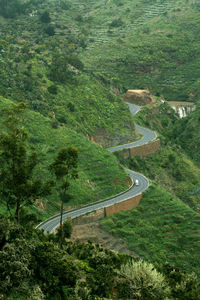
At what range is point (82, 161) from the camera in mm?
46125

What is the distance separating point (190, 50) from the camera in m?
109

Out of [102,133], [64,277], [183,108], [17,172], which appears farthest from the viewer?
[183,108]

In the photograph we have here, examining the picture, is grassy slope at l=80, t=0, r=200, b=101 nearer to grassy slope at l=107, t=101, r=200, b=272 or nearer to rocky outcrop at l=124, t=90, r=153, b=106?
rocky outcrop at l=124, t=90, r=153, b=106

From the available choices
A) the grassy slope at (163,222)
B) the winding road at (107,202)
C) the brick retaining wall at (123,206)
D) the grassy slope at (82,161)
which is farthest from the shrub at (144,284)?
the brick retaining wall at (123,206)

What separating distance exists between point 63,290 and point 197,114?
221ft

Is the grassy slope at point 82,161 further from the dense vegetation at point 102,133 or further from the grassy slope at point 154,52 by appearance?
the grassy slope at point 154,52

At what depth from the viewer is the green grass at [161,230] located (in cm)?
3672

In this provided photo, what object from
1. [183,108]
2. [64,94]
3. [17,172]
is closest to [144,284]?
[17,172]

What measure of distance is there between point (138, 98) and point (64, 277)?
231ft

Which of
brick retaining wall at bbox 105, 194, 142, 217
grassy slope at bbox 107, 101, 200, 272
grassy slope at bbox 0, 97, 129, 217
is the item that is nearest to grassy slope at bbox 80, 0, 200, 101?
grassy slope at bbox 107, 101, 200, 272

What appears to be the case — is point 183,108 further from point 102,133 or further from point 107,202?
point 107,202

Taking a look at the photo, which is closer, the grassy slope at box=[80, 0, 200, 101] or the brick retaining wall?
the brick retaining wall

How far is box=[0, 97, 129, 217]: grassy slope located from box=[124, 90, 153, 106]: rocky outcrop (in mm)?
38973

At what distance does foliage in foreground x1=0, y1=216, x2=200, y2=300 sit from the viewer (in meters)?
18.0
